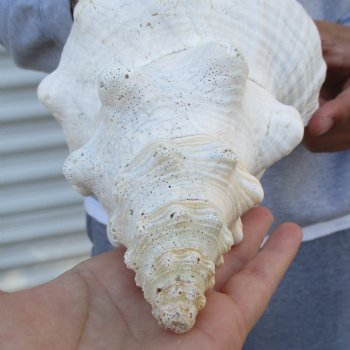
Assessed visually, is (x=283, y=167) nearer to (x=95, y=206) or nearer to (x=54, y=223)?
(x=95, y=206)

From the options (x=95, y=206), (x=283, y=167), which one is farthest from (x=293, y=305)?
(x=95, y=206)

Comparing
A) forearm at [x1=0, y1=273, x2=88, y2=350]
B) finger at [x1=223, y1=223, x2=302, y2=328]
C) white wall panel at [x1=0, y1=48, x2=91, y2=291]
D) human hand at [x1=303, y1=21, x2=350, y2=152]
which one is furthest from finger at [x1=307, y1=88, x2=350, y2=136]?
white wall panel at [x1=0, y1=48, x2=91, y2=291]

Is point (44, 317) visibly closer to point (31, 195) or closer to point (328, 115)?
point (328, 115)

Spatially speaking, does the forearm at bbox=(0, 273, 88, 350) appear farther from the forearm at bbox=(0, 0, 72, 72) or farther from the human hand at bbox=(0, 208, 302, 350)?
the forearm at bbox=(0, 0, 72, 72)

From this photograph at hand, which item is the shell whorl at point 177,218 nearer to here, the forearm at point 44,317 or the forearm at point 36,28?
the forearm at point 44,317

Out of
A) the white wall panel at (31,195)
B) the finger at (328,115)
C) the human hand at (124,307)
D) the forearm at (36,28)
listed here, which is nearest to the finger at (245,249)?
the human hand at (124,307)

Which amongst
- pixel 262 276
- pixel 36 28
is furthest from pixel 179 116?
pixel 36 28
